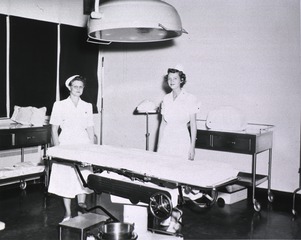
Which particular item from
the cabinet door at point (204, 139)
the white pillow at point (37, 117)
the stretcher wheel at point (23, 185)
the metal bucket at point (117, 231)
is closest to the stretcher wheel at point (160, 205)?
the metal bucket at point (117, 231)

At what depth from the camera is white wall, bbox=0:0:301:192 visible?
526cm

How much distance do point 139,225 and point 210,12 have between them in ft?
11.9

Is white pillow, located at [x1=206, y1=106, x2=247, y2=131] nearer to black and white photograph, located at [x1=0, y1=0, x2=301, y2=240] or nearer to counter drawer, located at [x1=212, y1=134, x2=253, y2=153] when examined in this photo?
black and white photograph, located at [x1=0, y1=0, x2=301, y2=240]

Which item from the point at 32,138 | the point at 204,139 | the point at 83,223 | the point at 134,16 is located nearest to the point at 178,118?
the point at 204,139

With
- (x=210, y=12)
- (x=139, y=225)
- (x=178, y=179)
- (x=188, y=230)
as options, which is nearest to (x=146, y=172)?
(x=178, y=179)

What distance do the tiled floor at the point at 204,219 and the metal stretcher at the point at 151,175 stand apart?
0.93m

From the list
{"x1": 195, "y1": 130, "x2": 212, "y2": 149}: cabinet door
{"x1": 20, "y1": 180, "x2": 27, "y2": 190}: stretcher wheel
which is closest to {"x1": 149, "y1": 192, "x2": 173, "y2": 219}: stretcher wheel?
{"x1": 195, "y1": 130, "x2": 212, "y2": 149}: cabinet door

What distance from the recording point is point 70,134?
4.35m

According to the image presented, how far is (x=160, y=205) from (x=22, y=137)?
10.0 feet

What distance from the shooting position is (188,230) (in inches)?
162

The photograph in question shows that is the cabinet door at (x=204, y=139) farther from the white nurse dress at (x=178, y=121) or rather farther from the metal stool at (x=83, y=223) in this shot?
the metal stool at (x=83, y=223)

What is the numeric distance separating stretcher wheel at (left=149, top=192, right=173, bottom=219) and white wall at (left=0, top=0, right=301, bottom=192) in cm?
298

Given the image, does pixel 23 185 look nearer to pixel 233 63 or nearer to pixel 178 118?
pixel 178 118

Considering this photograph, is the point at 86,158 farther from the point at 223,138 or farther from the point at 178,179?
the point at 223,138
